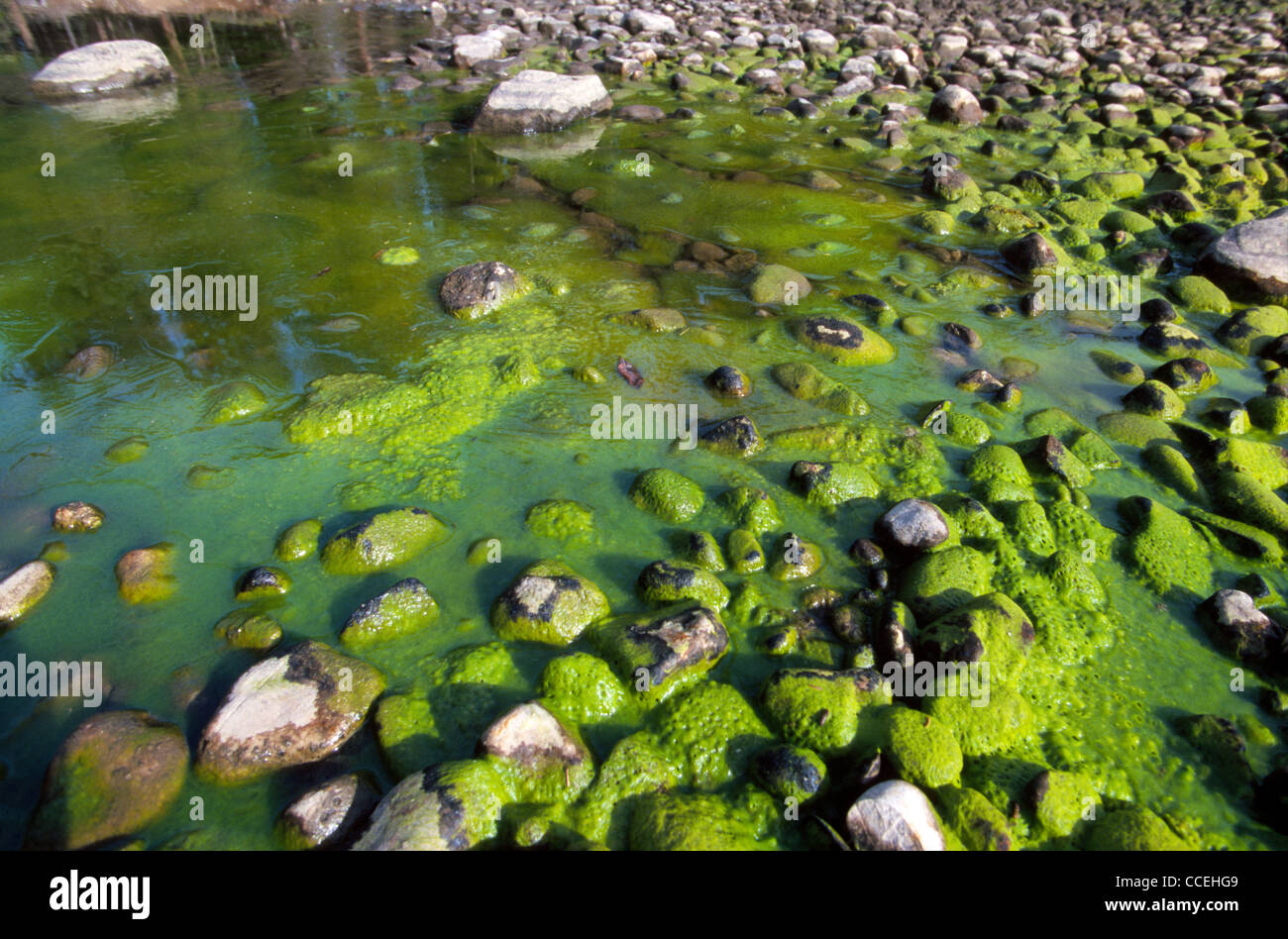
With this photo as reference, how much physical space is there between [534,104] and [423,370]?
707 cm

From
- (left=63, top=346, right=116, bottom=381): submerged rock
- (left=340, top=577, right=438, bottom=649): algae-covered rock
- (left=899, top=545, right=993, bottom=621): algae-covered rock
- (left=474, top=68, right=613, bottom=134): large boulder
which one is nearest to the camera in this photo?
(left=340, top=577, right=438, bottom=649): algae-covered rock

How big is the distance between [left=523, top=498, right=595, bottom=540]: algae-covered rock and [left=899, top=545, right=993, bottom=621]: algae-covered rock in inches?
74.5

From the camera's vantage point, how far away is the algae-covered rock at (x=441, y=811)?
8.98 ft

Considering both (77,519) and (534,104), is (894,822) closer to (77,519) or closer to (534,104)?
(77,519)

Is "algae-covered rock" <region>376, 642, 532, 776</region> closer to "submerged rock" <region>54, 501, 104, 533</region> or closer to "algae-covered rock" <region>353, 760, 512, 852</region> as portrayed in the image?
"algae-covered rock" <region>353, 760, 512, 852</region>

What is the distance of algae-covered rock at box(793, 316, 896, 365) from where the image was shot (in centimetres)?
598

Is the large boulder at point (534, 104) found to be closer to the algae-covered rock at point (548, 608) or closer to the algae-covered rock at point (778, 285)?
the algae-covered rock at point (778, 285)

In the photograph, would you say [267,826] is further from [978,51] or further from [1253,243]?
[978,51]

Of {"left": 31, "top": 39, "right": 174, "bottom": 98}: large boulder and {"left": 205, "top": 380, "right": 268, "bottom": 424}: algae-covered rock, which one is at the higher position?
{"left": 31, "top": 39, "right": 174, "bottom": 98}: large boulder

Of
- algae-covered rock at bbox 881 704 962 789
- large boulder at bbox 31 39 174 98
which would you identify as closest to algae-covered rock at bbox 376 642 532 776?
algae-covered rock at bbox 881 704 962 789

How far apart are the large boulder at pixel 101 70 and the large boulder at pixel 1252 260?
16.2 meters

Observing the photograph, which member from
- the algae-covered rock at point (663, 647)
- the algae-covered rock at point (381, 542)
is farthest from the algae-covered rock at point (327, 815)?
the algae-covered rock at point (381, 542)

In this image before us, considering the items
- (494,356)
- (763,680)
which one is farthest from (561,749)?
(494,356)
